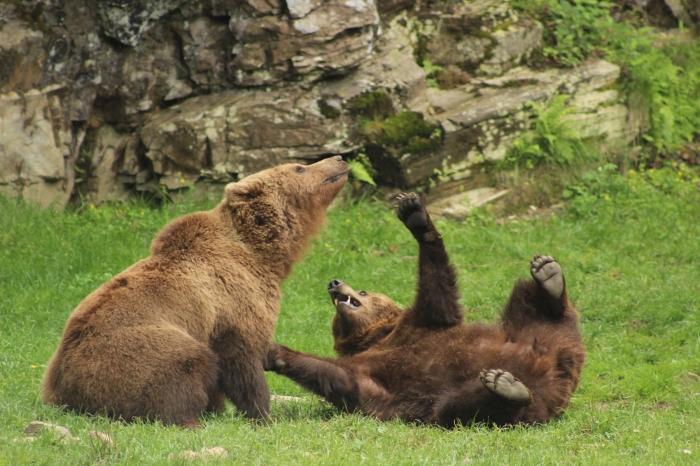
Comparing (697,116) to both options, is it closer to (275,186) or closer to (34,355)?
(275,186)

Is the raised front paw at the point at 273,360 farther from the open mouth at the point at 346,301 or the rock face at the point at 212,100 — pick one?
the rock face at the point at 212,100

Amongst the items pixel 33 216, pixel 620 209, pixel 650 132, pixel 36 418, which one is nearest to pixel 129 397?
pixel 36 418

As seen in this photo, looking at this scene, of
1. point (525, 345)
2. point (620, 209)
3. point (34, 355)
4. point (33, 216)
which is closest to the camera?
point (525, 345)

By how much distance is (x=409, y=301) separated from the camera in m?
9.99

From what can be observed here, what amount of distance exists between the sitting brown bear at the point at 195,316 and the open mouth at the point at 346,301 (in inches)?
29.4

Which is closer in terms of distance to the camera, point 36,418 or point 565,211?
point 36,418

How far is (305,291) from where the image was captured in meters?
10.5

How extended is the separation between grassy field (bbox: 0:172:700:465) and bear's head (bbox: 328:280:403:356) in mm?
625

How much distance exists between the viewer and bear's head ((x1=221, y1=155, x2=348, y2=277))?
674 cm

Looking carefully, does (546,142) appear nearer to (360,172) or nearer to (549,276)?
(360,172)

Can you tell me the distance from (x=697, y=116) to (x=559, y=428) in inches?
375

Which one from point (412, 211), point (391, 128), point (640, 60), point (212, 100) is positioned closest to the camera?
point (412, 211)

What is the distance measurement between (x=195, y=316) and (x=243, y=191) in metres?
1.14

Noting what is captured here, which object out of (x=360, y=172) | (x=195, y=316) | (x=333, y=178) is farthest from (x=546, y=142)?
(x=195, y=316)
